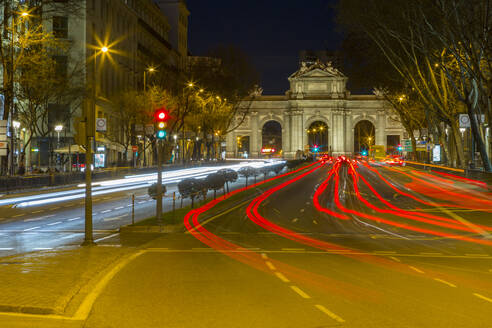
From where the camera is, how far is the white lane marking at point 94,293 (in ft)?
28.1

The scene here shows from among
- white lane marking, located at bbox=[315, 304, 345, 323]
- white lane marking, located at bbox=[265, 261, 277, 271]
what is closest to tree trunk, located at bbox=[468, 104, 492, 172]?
white lane marking, located at bbox=[265, 261, 277, 271]

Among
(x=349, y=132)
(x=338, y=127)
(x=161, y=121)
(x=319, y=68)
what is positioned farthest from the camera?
(x=319, y=68)

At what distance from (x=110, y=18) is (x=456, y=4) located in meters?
46.0

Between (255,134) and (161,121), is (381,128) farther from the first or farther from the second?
(161,121)

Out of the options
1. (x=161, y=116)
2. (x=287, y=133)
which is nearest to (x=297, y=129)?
(x=287, y=133)

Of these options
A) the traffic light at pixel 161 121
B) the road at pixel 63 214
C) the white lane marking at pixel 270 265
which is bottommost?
the road at pixel 63 214

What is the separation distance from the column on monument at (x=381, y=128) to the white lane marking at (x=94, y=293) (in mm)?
131516

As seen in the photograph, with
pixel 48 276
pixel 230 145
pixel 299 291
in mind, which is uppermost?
pixel 230 145

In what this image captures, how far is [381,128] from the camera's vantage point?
141m

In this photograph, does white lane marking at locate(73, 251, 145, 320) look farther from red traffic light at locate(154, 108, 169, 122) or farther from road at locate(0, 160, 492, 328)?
red traffic light at locate(154, 108, 169, 122)

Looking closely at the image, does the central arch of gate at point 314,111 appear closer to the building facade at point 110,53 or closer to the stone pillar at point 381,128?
the stone pillar at point 381,128

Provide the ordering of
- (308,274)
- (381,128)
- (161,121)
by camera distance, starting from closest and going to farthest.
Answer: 1. (308,274)
2. (161,121)
3. (381,128)

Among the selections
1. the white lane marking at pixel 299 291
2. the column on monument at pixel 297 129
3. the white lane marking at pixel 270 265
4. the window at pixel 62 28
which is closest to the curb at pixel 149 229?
the white lane marking at pixel 270 265

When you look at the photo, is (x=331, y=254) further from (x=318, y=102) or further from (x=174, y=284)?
(x=318, y=102)
